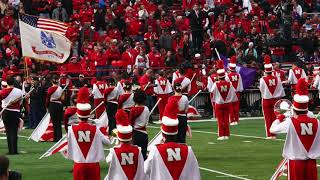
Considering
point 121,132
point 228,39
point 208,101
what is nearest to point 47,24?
point 208,101

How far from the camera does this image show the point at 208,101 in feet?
124

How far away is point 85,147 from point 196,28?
2534 centimetres

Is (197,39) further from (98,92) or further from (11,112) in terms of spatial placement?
(11,112)

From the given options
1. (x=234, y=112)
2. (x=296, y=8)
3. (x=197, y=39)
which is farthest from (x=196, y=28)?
(x=234, y=112)

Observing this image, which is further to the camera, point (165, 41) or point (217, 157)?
point (165, 41)

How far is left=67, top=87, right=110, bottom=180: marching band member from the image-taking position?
55.8 feet

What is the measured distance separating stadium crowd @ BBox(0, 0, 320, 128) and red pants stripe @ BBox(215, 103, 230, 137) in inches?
220

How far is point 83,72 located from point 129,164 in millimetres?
22535

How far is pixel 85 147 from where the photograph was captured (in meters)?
17.1

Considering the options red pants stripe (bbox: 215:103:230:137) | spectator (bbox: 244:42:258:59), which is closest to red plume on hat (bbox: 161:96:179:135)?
red pants stripe (bbox: 215:103:230:137)

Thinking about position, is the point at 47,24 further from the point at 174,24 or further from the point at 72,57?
the point at 174,24

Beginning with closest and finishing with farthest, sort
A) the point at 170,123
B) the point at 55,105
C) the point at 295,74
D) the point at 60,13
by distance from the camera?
the point at 170,123
the point at 55,105
the point at 295,74
the point at 60,13

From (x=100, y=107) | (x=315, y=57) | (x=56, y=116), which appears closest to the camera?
(x=56, y=116)

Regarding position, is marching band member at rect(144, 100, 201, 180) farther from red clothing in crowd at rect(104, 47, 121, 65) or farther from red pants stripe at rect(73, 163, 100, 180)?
red clothing in crowd at rect(104, 47, 121, 65)
